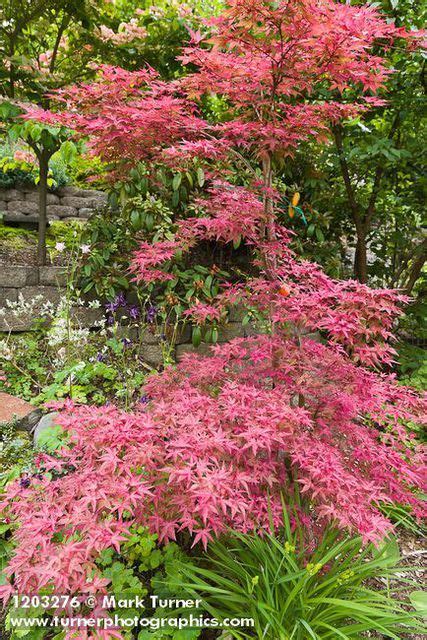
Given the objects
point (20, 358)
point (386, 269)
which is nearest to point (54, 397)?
point (20, 358)

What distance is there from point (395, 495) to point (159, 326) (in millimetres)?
2025

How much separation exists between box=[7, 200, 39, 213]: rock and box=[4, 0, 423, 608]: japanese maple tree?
2.49 meters

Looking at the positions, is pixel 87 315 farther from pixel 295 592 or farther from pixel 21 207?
pixel 295 592

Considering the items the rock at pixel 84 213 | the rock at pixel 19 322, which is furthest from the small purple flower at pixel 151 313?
the rock at pixel 84 213

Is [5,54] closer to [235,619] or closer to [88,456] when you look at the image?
[88,456]

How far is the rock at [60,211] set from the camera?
4399 millimetres

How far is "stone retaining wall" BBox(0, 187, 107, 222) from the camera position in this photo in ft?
13.7

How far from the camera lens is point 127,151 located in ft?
6.14

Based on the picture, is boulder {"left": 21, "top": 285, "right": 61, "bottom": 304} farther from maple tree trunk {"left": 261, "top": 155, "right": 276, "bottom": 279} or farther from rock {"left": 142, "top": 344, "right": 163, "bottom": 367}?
maple tree trunk {"left": 261, "top": 155, "right": 276, "bottom": 279}

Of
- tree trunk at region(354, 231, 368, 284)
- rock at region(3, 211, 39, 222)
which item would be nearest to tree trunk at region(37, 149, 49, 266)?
rock at region(3, 211, 39, 222)

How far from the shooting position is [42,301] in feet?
10.5

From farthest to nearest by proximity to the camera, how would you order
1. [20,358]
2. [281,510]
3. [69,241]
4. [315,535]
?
[69,241] → [20,358] → [315,535] → [281,510]

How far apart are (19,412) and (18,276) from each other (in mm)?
1200

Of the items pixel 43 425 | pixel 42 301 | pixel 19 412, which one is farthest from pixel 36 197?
pixel 43 425
